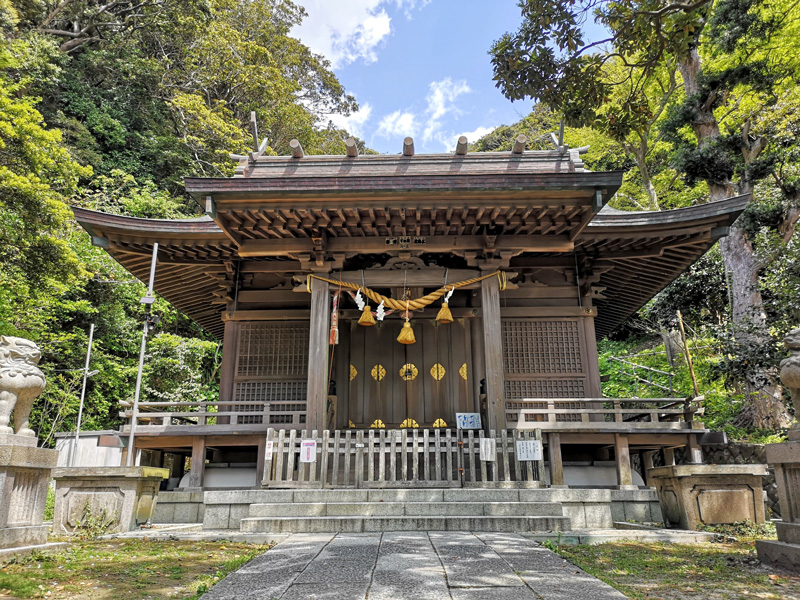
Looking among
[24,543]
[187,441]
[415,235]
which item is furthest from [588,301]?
[24,543]

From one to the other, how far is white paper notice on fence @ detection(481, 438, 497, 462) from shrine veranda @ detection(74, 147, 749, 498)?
7 centimetres

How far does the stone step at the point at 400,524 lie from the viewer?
6.55 meters

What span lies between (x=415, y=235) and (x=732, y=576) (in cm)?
673

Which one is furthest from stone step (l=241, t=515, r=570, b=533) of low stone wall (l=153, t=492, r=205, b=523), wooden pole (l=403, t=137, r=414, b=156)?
wooden pole (l=403, t=137, r=414, b=156)

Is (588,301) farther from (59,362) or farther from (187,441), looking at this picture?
(59,362)

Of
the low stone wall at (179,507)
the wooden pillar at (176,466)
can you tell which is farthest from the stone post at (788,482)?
the wooden pillar at (176,466)

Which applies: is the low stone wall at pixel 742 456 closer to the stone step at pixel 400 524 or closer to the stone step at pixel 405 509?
the stone step at pixel 405 509

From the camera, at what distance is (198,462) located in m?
10.2

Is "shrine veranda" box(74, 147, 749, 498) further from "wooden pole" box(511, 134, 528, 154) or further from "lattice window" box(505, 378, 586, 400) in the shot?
"wooden pole" box(511, 134, 528, 154)

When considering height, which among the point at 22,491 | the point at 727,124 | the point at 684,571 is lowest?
the point at 684,571

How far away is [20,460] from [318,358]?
16.0 ft

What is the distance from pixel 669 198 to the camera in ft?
76.6

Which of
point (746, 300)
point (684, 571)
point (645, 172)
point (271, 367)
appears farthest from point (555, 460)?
point (645, 172)

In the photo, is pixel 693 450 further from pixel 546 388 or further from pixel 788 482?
pixel 788 482
